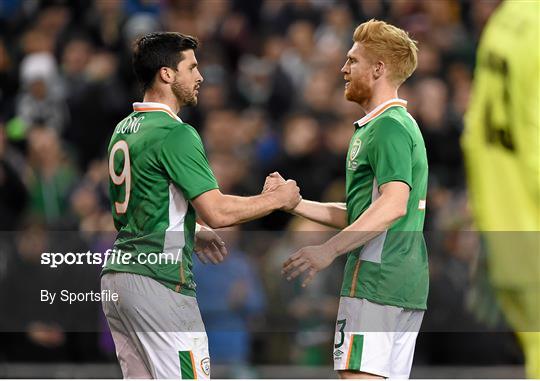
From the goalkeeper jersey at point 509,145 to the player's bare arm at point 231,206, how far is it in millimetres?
1678

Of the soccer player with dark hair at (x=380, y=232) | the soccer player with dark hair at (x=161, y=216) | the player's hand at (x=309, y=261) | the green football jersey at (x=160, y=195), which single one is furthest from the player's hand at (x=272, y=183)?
the player's hand at (x=309, y=261)

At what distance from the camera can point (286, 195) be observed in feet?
21.1

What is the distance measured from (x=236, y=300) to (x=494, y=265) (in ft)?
15.6

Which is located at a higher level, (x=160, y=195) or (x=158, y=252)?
(x=160, y=195)

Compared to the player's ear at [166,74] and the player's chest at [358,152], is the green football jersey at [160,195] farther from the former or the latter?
the player's chest at [358,152]

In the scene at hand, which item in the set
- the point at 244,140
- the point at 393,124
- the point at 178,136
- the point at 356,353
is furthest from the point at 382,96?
the point at 244,140

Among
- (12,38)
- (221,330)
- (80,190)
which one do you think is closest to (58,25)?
(12,38)

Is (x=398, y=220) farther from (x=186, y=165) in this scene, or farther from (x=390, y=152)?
(x=186, y=165)

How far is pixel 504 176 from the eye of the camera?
4387 mm

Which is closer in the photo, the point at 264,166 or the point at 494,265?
the point at 494,265

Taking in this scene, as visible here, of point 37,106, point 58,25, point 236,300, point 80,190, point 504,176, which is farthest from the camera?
point 58,25

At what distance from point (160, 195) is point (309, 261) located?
74 centimetres

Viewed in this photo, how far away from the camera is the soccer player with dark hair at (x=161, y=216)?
5.94m

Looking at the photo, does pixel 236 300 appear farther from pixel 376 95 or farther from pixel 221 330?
pixel 376 95
